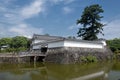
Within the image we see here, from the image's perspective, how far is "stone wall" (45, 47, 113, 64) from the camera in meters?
24.9

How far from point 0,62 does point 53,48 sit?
8030mm

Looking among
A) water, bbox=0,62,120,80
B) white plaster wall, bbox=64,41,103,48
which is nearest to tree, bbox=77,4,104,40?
white plaster wall, bbox=64,41,103,48

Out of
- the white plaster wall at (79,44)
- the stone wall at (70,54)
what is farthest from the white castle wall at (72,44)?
the stone wall at (70,54)

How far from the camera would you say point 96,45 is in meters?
30.1

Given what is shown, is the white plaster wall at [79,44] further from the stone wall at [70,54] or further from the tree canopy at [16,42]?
the tree canopy at [16,42]

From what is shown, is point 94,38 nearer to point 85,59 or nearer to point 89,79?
point 85,59

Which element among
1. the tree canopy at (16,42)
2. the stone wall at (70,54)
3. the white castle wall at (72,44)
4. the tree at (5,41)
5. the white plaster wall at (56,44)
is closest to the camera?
the stone wall at (70,54)

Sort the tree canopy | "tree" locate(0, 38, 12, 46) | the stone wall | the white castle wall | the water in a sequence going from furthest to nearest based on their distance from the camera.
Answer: "tree" locate(0, 38, 12, 46) < the tree canopy < the white castle wall < the stone wall < the water

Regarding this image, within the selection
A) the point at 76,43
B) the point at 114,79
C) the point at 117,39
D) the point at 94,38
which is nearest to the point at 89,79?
the point at 114,79

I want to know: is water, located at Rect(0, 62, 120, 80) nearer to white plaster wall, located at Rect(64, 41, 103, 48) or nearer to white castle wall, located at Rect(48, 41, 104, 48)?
white castle wall, located at Rect(48, 41, 104, 48)

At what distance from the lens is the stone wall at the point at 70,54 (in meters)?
24.9

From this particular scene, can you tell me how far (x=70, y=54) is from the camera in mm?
25234

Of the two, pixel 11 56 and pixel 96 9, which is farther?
pixel 96 9

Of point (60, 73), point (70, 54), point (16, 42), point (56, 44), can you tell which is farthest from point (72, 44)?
point (16, 42)
